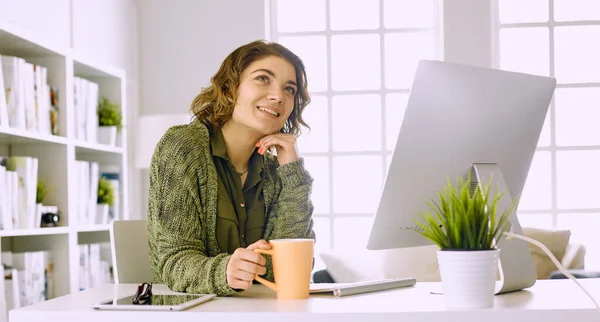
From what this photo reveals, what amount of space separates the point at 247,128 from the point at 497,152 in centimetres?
63

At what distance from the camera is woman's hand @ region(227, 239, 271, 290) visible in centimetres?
136

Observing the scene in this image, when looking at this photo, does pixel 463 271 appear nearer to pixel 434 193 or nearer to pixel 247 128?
pixel 434 193

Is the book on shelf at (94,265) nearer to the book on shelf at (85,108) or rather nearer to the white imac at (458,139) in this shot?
the book on shelf at (85,108)

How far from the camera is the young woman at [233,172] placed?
5.25 feet

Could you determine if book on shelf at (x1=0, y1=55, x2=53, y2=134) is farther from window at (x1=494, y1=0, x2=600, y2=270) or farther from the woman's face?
window at (x1=494, y1=0, x2=600, y2=270)

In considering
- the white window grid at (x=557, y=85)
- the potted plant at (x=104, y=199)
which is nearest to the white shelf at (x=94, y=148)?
the potted plant at (x=104, y=199)

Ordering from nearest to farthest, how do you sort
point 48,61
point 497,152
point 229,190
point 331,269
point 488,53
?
point 497,152 → point 229,190 → point 48,61 → point 331,269 → point 488,53

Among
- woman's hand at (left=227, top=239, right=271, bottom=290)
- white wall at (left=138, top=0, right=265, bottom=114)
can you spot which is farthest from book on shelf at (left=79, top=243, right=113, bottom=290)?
woman's hand at (left=227, top=239, right=271, bottom=290)

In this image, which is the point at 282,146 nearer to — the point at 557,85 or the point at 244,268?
the point at 244,268

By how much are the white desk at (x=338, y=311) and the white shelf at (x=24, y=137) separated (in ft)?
5.29

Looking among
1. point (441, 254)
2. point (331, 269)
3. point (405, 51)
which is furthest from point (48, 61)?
point (441, 254)

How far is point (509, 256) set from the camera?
1477 mm

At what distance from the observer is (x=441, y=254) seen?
4.00ft

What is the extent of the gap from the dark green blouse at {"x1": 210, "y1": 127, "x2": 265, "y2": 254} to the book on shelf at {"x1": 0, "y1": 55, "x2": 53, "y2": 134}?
1266mm
